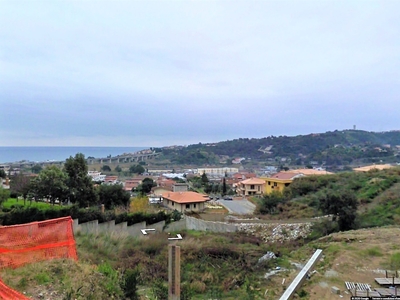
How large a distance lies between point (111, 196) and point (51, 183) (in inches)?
165

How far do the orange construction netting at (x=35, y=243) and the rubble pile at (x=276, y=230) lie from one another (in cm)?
1023

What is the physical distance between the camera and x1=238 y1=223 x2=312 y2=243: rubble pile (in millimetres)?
15430

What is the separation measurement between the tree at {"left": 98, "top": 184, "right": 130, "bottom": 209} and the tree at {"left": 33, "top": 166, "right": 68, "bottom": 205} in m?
2.89

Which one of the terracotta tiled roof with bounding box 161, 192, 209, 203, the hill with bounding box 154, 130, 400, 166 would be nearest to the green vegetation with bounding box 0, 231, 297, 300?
the terracotta tiled roof with bounding box 161, 192, 209, 203

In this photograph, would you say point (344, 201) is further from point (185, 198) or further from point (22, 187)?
point (22, 187)

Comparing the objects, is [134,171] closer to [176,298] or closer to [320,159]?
[320,159]

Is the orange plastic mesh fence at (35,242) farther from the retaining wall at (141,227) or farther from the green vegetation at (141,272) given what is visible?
the retaining wall at (141,227)

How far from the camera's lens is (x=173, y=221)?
15.2 metres

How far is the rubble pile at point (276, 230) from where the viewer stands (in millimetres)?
15430

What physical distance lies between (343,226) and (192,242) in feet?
24.4

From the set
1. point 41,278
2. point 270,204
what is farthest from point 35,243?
point 270,204

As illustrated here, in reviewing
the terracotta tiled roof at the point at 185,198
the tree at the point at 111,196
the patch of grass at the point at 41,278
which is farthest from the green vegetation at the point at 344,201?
the patch of grass at the point at 41,278

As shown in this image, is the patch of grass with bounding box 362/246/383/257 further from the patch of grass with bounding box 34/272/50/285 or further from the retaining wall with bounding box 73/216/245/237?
the patch of grass with bounding box 34/272/50/285

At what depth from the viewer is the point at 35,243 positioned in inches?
263
